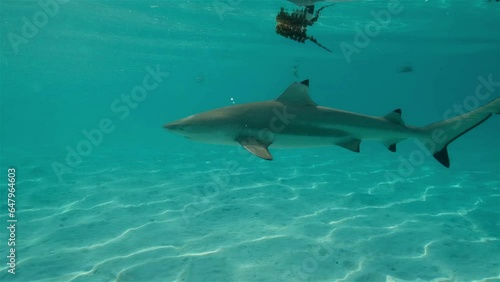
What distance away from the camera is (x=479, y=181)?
13.6m

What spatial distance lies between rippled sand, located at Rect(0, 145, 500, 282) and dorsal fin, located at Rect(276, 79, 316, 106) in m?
2.82

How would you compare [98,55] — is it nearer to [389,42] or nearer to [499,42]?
[389,42]

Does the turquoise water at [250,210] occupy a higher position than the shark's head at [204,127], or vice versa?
the shark's head at [204,127]

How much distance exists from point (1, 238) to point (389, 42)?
37671mm

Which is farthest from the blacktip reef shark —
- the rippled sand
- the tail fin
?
the rippled sand

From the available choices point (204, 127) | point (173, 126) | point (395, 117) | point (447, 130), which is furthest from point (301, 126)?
point (447, 130)

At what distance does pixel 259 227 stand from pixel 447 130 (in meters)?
4.28

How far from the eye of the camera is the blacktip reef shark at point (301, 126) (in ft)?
17.9

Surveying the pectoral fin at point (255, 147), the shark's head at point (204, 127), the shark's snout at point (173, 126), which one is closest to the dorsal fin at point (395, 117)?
the pectoral fin at point (255, 147)

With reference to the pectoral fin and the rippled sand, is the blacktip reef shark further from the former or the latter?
the rippled sand

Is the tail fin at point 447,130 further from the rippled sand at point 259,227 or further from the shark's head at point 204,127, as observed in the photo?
the shark's head at point 204,127

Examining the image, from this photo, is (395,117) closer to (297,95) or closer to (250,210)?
(297,95)

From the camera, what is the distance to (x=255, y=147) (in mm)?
5137

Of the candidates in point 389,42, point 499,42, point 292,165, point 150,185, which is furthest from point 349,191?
point 499,42
